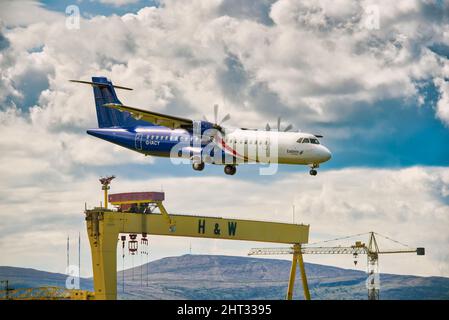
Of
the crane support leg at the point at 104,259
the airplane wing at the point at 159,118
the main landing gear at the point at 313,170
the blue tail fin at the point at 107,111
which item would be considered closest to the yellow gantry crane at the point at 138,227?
the crane support leg at the point at 104,259

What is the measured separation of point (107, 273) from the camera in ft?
369

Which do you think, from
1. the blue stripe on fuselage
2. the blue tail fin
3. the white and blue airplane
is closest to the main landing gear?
the white and blue airplane

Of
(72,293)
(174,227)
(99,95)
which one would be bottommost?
(72,293)

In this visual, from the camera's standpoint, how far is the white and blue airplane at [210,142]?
3000 inches

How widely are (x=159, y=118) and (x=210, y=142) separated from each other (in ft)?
17.7

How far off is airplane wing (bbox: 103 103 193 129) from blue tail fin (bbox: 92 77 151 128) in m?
8.41

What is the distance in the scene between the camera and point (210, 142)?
80938 mm

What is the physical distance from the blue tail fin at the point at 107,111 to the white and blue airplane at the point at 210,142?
1.38 m

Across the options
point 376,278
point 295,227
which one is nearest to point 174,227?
point 295,227

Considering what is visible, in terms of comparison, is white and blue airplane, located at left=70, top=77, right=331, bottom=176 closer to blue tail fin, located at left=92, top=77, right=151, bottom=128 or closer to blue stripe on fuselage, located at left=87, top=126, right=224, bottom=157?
blue stripe on fuselage, located at left=87, top=126, right=224, bottom=157

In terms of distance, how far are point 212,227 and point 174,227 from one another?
19.7 ft
